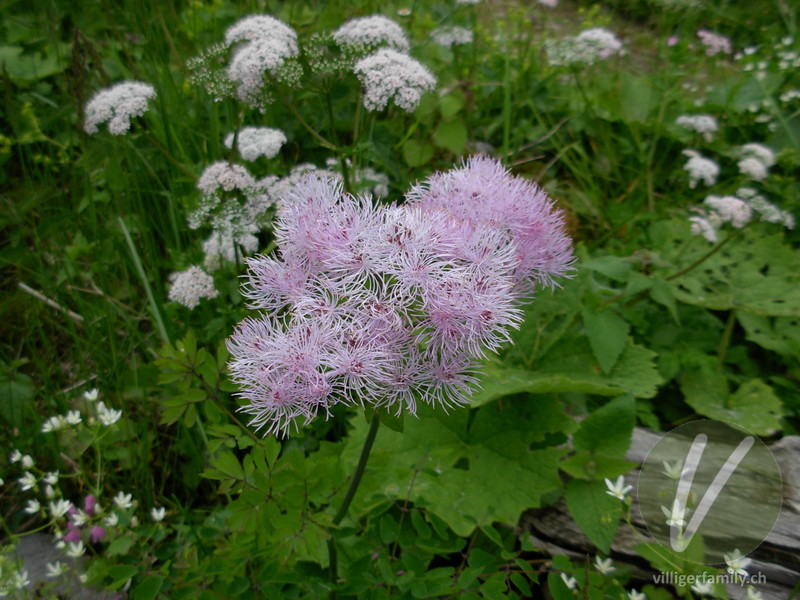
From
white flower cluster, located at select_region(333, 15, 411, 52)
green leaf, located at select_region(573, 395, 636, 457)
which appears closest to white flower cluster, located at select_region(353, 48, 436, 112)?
white flower cluster, located at select_region(333, 15, 411, 52)

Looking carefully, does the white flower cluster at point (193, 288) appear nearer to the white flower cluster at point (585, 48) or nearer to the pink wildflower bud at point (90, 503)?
the pink wildflower bud at point (90, 503)

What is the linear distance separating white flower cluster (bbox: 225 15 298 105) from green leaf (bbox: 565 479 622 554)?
1.97 meters

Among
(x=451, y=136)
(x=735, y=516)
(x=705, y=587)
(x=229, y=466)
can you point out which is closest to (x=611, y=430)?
(x=735, y=516)

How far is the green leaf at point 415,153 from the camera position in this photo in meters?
3.24

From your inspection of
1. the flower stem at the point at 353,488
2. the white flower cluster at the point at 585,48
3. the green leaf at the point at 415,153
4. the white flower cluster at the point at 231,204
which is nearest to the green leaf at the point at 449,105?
the green leaf at the point at 415,153

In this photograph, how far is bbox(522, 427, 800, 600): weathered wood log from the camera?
176 cm

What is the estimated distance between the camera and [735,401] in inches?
96.5

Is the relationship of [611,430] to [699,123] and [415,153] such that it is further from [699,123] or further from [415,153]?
[699,123]

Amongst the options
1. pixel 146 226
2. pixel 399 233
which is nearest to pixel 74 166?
pixel 146 226

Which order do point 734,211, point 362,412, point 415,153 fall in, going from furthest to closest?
point 415,153 → point 734,211 → point 362,412

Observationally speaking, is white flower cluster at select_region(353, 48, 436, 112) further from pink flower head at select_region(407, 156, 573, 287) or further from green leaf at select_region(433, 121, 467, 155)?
green leaf at select_region(433, 121, 467, 155)

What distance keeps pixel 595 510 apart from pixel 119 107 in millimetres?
2581

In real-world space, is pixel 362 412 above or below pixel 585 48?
below

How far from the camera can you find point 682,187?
3666mm
